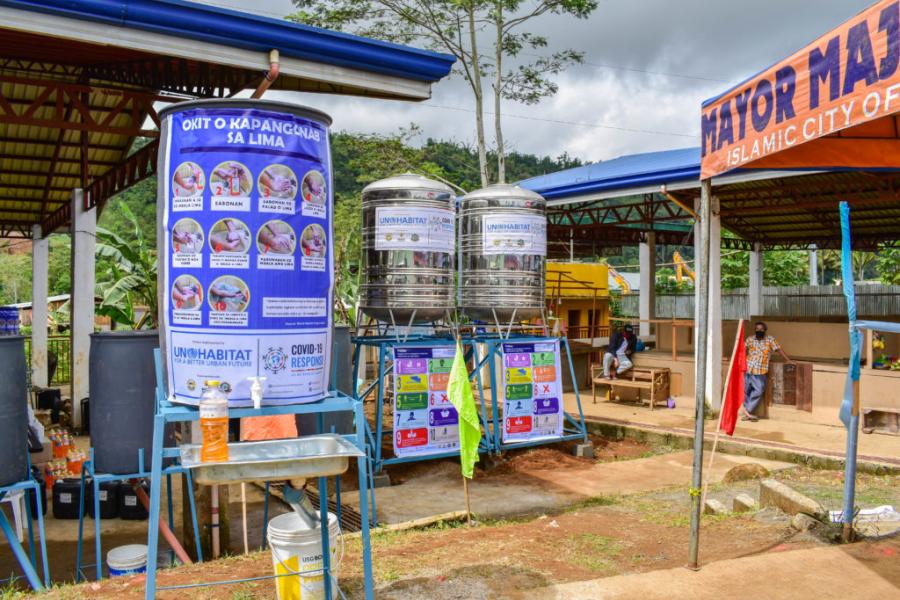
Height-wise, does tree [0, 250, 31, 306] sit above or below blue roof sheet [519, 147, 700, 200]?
below

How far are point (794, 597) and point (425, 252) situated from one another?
7.50 m

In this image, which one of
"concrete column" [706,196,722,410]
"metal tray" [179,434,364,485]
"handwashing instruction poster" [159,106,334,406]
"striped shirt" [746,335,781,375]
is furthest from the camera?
"concrete column" [706,196,722,410]

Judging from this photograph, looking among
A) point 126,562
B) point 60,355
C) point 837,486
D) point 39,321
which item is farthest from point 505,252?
point 60,355

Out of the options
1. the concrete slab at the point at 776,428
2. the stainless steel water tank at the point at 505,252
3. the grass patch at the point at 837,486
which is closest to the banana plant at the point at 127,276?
the stainless steel water tank at the point at 505,252

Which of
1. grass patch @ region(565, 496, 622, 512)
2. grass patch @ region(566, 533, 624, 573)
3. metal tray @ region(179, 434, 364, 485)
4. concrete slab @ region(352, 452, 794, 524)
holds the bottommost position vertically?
concrete slab @ region(352, 452, 794, 524)

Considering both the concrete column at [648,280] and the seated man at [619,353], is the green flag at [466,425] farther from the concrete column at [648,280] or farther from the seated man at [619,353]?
the concrete column at [648,280]

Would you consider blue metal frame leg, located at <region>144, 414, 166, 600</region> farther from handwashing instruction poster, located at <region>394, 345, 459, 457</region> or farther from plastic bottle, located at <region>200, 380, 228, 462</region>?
handwashing instruction poster, located at <region>394, 345, 459, 457</region>

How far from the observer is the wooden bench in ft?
53.3

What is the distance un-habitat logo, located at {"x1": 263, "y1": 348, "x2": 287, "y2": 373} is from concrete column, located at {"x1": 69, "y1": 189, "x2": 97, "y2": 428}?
38.4 ft

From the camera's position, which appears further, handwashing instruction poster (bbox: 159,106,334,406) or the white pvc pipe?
the white pvc pipe

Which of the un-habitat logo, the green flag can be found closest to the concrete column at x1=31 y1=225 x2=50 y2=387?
the green flag

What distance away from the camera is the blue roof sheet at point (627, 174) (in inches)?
572

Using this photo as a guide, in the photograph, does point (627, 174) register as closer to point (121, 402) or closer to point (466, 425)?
point (466, 425)

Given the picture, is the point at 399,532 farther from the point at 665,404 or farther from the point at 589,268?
the point at 589,268
